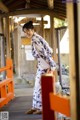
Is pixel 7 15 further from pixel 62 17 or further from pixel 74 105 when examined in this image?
pixel 74 105

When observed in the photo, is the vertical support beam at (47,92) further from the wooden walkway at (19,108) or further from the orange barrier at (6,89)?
the orange barrier at (6,89)

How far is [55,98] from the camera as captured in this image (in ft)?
6.14

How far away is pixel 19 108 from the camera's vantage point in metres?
6.28

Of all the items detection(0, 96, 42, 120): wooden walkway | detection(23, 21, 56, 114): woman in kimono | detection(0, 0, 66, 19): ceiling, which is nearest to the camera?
detection(23, 21, 56, 114): woman in kimono

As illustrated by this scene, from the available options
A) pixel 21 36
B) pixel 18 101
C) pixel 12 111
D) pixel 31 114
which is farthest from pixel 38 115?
pixel 21 36

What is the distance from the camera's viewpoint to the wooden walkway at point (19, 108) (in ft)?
17.5

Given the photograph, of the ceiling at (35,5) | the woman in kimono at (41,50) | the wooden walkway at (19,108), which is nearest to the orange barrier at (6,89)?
the wooden walkway at (19,108)

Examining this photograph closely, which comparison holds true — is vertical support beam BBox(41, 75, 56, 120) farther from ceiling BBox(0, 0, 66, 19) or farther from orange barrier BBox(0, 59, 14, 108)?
ceiling BBox(0, 0, 66, 19)

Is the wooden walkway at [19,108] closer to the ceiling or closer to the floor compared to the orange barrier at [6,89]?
closer to the floor

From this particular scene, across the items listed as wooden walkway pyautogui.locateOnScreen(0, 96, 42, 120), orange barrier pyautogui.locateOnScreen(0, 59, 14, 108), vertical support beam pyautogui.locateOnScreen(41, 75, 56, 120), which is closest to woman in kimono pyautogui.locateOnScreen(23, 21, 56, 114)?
wooden walkway pyautogui.locateOnScreen(0, 96, 42, 120)

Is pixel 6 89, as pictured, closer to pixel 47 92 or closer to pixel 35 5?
pixel 35 5

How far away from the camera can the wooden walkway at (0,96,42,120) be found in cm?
534

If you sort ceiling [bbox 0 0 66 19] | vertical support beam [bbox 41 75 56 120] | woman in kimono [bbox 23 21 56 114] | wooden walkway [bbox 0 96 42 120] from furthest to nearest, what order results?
ceiling [bbox 0 0 66 19] → wooden walkway [bbox 0 96 42 120] → woman in kimono [bbox 23 21 56 114] → vertical support beam [bbox 41 75 56 120]

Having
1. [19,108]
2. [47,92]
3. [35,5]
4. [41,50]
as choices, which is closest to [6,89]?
[19,108]
